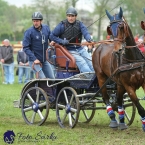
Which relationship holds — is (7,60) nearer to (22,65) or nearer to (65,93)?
(22,65)

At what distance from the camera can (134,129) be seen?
9.34 metres

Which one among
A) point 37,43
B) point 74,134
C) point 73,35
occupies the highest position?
point 73,35

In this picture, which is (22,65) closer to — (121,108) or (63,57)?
(63,57)

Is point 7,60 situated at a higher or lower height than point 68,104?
higher

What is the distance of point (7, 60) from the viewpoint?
2139 cm

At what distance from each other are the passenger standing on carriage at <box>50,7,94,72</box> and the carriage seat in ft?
0.28

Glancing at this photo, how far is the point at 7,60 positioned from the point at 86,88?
12.1m

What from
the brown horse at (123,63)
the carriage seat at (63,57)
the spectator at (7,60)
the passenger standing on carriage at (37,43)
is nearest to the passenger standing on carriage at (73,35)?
the carriage seat at (63,57)

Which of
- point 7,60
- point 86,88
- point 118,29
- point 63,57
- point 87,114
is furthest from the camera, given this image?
point 7,60

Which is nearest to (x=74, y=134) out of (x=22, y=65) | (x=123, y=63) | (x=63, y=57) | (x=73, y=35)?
(x=123, y=63)

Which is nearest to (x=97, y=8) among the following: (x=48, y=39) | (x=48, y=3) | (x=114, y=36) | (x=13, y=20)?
(x=48, y=3)

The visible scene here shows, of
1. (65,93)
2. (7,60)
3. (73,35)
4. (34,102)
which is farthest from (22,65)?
(65,93)

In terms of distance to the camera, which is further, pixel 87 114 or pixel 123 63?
pixel 87 114

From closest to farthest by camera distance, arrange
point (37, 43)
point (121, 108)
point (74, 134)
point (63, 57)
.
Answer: point (74, 134) < point (121, 108) < point (63, 57) < point (37, 43)
